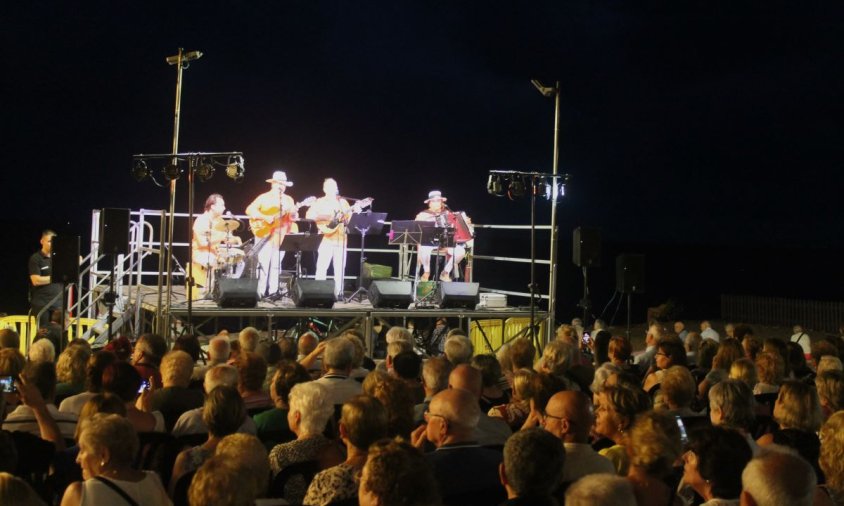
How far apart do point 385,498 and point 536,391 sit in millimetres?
2032

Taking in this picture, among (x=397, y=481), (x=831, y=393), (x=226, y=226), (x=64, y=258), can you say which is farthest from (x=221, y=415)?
(x=226, y=226)

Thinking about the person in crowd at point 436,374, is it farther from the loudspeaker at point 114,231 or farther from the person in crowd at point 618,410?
the loudspeaker at point 114,231

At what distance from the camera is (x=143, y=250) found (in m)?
13.4

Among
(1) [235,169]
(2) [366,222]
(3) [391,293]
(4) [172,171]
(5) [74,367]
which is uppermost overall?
(1) [235,169]

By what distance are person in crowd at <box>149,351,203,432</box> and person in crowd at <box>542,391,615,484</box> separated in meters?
2.23

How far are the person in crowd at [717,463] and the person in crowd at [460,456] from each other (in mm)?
798

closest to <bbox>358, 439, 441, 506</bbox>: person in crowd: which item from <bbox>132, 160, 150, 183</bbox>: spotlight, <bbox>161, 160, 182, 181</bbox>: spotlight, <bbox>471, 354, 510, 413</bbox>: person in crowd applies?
<bbox>471, 354, 510, 413</bbox>: person in crowd

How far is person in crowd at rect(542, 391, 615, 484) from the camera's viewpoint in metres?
3.72

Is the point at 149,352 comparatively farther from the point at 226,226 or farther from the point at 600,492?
the point at 226,226

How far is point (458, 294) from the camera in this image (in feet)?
42.5

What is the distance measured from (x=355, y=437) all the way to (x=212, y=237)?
10456 millimetres

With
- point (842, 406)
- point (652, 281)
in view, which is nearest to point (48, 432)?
point (842, 406)

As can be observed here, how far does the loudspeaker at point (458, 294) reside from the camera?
12.9 m

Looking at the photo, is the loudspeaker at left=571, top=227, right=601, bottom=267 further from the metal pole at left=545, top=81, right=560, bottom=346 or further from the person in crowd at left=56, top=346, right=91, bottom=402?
the person in crowd at left=56, top=346, right=91, bottom=402
